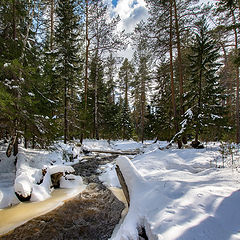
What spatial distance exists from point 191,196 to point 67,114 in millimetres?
11377

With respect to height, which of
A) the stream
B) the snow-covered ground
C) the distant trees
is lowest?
the stream

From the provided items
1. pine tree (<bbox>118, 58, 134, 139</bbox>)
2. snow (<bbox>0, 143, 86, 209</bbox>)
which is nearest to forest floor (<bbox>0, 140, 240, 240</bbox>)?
snow (<bbox>0, 143, 86, 209</bbox>)

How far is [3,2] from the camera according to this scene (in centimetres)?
567

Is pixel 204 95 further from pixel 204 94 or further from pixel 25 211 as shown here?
→ pixel 25 211

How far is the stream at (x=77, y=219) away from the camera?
316 cm

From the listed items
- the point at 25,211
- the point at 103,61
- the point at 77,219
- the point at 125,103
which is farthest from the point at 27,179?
the point at 125,103

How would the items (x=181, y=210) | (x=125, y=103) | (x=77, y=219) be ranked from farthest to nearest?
(x=125, y=103)
(x=77, y=219)
(x=181, y=210)

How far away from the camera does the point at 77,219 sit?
3.72 meters

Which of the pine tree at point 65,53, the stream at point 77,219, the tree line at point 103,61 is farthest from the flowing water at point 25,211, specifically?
the pine tree at point 65,53

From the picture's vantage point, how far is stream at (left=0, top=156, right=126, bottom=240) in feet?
10.4

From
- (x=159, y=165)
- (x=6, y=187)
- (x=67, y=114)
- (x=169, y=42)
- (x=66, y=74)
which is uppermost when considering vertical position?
(x=169, y=42)

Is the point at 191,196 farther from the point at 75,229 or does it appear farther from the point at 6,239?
the point at 6,239

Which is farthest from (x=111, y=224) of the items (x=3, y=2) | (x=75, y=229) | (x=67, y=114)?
(x=67, y=114)

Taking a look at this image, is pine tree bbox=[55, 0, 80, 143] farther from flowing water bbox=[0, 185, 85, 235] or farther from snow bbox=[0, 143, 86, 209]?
flowing water bbox=[0, 185, 85, 235]
